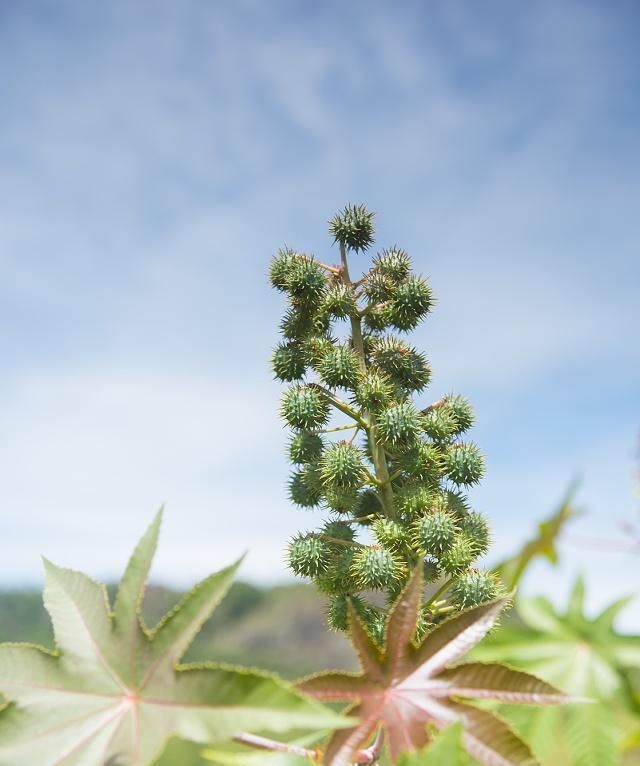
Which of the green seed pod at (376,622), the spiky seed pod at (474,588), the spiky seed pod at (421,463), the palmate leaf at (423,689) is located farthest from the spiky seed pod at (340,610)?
the palmate leaf at (423,689)

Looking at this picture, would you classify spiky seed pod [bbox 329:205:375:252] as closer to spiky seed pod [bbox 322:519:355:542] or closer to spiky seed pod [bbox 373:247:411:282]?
spiky seed pod [bbox 373:247:411:282]

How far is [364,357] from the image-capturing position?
2.83m

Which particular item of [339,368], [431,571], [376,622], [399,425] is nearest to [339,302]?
[339,368]

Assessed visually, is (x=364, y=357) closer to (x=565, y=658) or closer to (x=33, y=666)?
(x=565, y=658)

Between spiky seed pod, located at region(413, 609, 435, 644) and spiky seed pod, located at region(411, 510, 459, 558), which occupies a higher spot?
spiky seed pod, located at region(411, 510, 459, 558)

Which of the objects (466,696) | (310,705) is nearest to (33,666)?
(310,705)

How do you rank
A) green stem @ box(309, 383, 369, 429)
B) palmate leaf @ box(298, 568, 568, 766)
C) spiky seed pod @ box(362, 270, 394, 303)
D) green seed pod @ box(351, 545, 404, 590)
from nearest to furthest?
palmate leaf @ box(298, 568, 568, 766)
green seed pod @ box(351, 545, 404, 590)
green stem @ box(309, 383, 369, 429)
spiky seed pod @ box(362, 270, 394, 303)

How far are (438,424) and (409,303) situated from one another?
0.48 metres

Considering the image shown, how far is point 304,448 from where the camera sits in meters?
2.83

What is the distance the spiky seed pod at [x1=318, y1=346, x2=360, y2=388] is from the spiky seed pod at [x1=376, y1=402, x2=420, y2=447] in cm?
18

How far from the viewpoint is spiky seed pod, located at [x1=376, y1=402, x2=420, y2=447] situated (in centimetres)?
252

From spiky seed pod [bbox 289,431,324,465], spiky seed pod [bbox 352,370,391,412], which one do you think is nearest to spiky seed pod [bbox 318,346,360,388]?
spiky seed pod [bbox 352,370,391,412]

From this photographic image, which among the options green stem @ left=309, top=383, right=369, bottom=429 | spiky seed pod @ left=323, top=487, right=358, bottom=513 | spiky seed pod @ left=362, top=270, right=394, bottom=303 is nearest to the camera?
spiky seed pod @ left=323, top=487, right=358, bottom=513

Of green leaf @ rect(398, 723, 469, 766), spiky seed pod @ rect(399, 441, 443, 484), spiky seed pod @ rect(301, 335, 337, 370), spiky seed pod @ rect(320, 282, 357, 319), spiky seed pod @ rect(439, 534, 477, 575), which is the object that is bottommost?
green leaf @ rect(398, 723, 469, 766)
